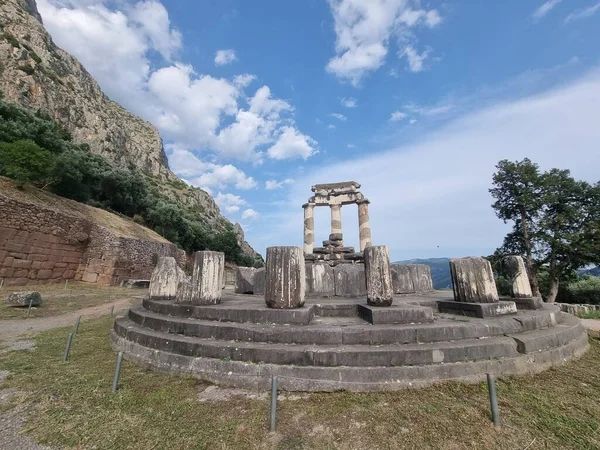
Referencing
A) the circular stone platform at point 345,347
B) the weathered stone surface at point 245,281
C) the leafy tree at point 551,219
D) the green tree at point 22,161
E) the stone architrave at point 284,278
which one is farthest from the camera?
the leafy tree at point 551,219

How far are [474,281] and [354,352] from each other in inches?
148

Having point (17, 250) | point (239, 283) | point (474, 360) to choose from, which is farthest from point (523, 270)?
point (17, 250)

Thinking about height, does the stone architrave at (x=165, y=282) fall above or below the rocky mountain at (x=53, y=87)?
below

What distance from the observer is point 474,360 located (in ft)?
13.5

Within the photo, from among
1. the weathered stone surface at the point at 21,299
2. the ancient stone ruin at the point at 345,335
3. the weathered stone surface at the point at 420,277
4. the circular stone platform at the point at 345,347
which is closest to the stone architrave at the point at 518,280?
the ancient stone ruin at the point at 345,335

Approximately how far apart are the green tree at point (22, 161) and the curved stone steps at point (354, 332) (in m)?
15.9

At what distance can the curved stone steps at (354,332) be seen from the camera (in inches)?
172

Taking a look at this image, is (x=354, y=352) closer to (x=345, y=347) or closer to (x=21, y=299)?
(x=345, y=347)

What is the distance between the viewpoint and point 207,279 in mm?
6242

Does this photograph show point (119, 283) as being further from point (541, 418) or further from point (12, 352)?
point (541, 418)

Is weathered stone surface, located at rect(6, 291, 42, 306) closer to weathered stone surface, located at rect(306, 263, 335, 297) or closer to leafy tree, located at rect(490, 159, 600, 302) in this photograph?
weathered stone surface, located at rect(306, 263, 335, 297)

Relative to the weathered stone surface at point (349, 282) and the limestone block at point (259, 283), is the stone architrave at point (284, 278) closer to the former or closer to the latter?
the weathered stone surface at point (349, 282)

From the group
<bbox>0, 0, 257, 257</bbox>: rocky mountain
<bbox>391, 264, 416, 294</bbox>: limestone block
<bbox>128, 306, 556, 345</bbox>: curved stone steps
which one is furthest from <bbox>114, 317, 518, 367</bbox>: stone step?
<bbox>0, 0, 257, 257</bbox>: rocky mountain

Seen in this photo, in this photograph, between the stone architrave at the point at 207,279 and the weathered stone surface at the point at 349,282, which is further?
the weathered stone surface at the point at 349,282
